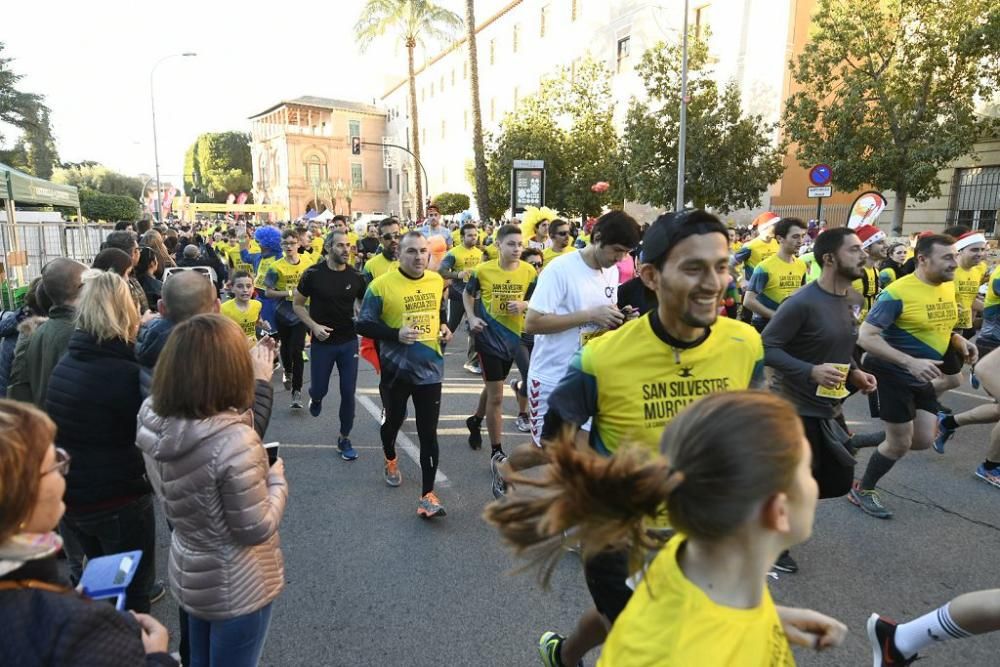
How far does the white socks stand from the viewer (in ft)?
8.43

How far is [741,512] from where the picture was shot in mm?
1310

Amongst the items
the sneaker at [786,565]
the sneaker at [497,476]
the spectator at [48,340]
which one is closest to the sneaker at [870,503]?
the sneaker at [786,565]

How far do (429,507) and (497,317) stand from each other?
2.02m

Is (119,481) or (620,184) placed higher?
(620,184)

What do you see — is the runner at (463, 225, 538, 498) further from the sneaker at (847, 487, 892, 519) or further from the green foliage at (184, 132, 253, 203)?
the green foliage at (184, 132, 253, 203)

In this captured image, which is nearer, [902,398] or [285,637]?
[285,637]

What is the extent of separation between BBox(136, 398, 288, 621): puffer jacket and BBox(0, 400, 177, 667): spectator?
0.64 meters

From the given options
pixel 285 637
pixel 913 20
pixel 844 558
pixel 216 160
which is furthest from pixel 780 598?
pixel 216 160

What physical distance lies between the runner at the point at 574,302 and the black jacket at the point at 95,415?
2138mm

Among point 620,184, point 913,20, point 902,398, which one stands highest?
point 913,20

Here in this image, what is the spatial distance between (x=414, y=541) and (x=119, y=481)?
197cm

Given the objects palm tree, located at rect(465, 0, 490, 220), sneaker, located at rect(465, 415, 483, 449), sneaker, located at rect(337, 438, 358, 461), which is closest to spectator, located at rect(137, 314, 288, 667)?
sneaker, located at rect(337, 438, 358, 461)

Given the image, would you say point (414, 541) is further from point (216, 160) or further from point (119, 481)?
point (216, 160)

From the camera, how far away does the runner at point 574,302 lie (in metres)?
3.83
